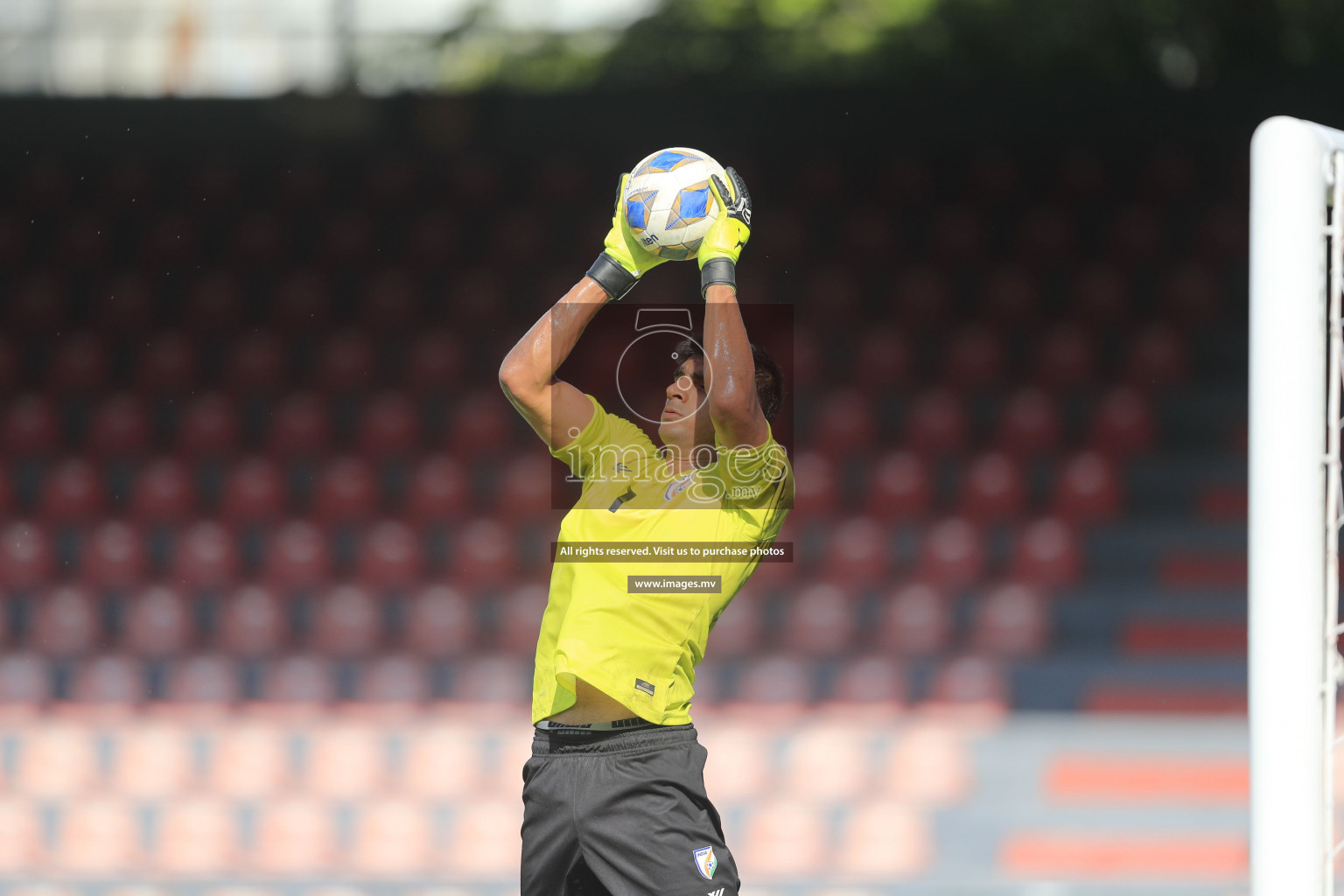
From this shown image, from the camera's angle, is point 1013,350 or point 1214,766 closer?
point 1214,766

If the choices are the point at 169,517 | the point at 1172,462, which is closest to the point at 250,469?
the point at 169,517

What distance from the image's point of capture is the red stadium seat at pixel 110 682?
4156 millimetres

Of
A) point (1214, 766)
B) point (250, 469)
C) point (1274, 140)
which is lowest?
point (1214, 766)

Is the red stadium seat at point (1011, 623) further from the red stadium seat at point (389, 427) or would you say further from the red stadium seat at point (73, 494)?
the red stadium seat at point (73, 494)

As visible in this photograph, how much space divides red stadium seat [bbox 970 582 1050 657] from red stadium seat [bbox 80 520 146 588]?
283cm

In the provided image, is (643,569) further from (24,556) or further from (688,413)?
(24,556)

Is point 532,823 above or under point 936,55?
under

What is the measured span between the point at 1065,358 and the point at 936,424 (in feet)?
1.80

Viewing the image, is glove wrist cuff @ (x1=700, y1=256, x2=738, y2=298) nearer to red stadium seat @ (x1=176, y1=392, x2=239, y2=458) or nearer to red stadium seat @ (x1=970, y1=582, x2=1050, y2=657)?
red stadium seat @ (x1=970, y1=582, x2=1050, y2=657)

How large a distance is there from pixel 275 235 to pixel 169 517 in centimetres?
117

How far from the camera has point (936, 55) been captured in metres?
5.83

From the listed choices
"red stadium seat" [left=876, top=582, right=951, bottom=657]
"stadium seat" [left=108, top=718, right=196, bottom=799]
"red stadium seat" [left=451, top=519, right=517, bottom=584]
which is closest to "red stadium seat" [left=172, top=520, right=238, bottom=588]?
"stadium seat" [left=108, top=718, right=196, bottom=799]

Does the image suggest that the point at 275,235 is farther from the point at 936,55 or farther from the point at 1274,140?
the point at 1274,140

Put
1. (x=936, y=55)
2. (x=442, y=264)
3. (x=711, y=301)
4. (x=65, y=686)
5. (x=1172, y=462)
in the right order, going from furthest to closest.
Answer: (x=936, y=55) → (x=442, y=264) → (x=1172, y=462) → (x=65, y=686) → (x=711, y=301)
